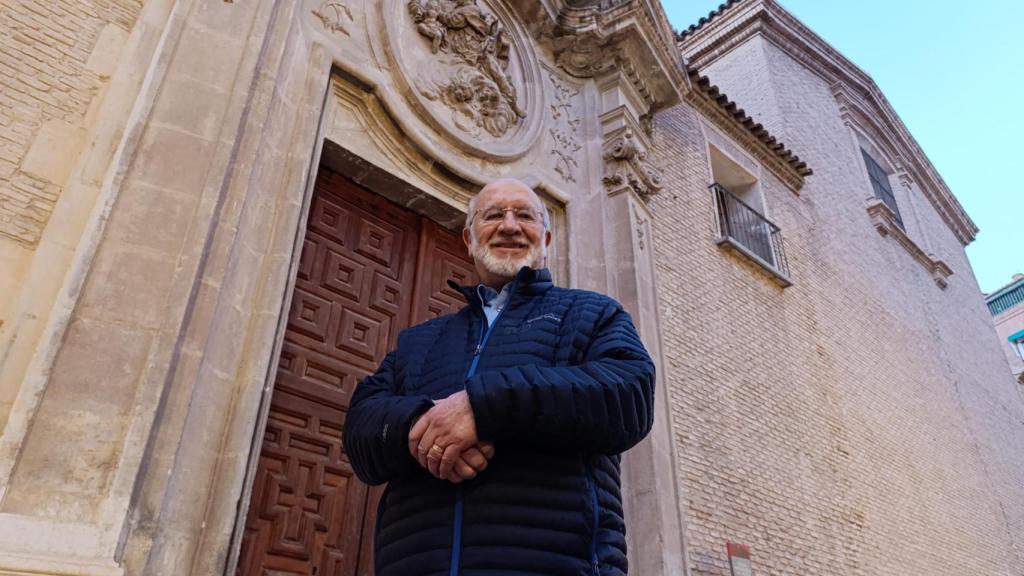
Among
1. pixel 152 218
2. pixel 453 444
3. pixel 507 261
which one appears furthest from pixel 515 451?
pixel 152 218

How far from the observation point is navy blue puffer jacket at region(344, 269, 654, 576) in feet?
4.76

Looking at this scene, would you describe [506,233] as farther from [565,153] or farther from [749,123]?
[749,123]

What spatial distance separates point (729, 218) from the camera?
8.90 meters

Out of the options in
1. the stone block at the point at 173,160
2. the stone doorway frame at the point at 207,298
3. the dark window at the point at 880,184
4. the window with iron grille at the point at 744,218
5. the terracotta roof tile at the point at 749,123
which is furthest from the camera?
the dark window at the point at 880,184

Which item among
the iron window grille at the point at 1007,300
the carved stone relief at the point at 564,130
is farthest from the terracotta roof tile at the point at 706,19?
the iron window grille at the point at 1007,300

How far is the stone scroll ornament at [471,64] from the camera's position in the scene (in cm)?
532

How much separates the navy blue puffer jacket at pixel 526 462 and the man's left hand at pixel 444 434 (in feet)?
0.10

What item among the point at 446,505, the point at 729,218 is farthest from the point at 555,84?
the point at 446,505

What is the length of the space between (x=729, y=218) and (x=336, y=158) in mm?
5973

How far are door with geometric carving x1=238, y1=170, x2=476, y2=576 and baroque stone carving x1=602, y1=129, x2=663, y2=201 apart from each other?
1.81 meters

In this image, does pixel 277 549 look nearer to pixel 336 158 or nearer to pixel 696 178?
pixel 336 158

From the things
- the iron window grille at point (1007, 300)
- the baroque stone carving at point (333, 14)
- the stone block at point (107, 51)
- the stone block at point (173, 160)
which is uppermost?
the iron window grille at point (1007, 300)

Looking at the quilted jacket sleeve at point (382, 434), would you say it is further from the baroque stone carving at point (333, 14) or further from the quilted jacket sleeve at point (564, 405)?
the baroque stone carving at point (333, 14)

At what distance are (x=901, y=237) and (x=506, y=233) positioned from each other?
13504 mm
